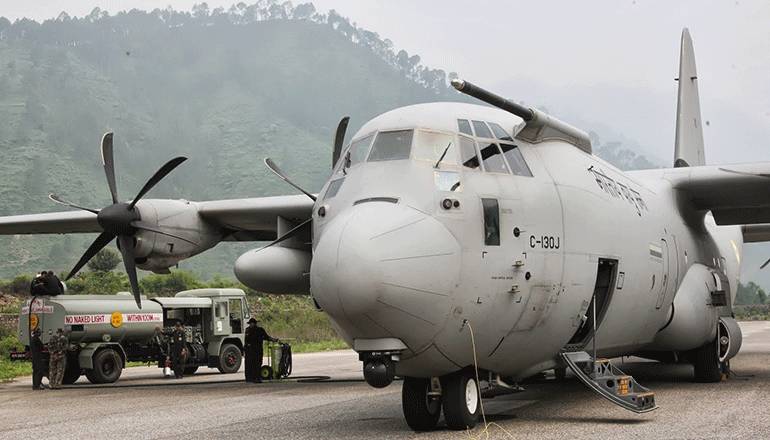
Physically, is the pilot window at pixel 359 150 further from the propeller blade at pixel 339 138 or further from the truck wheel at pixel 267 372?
the truck wheel at pixel 267 372

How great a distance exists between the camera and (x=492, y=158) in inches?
399

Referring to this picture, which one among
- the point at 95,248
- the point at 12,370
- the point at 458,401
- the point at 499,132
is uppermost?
the point at 499,132

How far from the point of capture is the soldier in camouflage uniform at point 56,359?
766 inches

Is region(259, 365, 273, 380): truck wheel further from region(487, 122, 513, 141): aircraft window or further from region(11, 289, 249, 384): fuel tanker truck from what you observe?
region(487, 122, 513, 141): aircraft window

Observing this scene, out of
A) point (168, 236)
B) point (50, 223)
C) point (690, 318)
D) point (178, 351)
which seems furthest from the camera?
point (178, 351)

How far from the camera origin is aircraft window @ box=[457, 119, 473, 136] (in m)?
10.1

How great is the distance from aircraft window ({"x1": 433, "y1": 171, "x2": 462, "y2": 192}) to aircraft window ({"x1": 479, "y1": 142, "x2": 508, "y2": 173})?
51cm

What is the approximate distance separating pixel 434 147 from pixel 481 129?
0.80 metres

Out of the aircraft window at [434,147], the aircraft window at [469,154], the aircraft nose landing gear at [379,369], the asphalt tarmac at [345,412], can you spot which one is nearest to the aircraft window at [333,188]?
the aircraft window at [434,147]

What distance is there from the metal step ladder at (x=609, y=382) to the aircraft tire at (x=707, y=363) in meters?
5.14

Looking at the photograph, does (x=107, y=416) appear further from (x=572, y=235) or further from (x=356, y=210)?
(x=572, y=235)

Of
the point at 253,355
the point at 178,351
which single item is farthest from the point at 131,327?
the point at 253,355

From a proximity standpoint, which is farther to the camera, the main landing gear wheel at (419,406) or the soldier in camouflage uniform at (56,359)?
the soldier in camouflage uniform at (56,359)

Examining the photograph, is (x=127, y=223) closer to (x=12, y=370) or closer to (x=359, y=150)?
(x=359, y=150)
